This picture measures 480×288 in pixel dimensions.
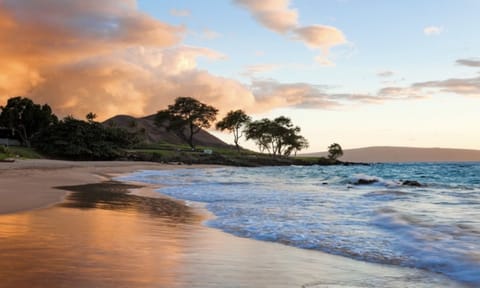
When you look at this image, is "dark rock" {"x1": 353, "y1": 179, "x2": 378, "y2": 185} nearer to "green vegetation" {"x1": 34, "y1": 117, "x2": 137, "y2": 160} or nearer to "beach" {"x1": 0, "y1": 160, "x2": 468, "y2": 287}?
"beach" {"x1": 0, "y1": 160, "x2": 468, "y2": 287}

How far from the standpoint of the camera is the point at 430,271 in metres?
5.95

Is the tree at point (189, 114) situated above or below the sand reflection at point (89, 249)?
above

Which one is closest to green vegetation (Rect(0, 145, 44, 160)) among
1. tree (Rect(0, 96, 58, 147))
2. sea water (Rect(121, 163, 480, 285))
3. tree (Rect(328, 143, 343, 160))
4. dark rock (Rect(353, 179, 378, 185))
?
tree (Rect(0, 96, 58, 147))

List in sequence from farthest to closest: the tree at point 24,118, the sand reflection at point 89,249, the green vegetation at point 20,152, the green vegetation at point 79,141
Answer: the tree at point 24,118, the green vegetation at point 79,141, the green vegetation at point 20,152, the sand reflection at point 89,249

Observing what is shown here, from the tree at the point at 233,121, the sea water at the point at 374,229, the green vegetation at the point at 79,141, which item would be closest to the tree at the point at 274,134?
the tree at the point at 233,121

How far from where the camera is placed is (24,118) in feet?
209

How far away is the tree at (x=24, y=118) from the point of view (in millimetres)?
62875

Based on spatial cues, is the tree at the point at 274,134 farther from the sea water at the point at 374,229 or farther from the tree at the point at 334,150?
the sea water at the point at 374,229

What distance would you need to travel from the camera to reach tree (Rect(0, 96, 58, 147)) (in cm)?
6288

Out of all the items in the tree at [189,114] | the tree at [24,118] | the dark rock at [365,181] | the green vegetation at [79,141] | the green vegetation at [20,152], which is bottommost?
the dark rock at [365,181]

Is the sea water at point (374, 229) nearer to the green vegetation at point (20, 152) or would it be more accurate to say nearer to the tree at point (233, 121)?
the green vegetation at point (20, 152)

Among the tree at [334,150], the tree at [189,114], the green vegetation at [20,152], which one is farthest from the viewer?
the tree at [334,150]

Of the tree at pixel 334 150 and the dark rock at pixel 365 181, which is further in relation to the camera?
the tree at pixel 334 150

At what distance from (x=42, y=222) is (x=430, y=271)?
674cm
